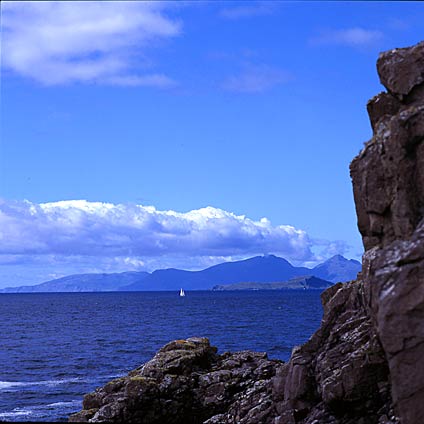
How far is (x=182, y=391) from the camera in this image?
3594 cm

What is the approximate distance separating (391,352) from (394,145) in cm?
546

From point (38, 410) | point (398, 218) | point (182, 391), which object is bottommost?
point (38, 410)

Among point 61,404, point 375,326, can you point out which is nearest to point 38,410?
point 61,404

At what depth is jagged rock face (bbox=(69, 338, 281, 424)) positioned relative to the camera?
3409cm

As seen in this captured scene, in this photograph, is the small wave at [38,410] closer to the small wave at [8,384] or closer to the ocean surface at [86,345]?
the ocean surface at [86,345]

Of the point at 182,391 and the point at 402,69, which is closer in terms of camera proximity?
the point at 402,69

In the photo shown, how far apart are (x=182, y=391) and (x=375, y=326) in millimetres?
16247

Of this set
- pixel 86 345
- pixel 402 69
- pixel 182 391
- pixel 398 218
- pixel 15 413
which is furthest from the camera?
pixel 86 345

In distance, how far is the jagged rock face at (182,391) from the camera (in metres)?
34.1

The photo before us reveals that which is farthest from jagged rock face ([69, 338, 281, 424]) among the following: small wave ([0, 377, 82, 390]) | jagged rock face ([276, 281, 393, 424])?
small wave ([0, 377, 82, 390])

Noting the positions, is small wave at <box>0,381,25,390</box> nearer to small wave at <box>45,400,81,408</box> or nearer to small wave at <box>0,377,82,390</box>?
small wave at <box>0,377,82,390</box>

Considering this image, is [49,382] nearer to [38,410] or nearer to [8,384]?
[8,384]

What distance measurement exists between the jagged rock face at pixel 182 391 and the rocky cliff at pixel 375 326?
0.27ft

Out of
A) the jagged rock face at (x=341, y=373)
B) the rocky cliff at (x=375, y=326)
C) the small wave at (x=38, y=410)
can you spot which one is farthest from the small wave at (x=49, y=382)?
the jagged rock face at (x=341, y=373)
